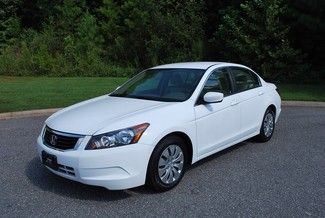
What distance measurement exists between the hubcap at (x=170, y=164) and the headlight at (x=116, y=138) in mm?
456

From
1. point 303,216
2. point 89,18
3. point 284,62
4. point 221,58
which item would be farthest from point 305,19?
point 303,216

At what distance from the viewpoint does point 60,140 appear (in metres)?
5.32

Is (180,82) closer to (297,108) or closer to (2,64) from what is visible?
(297,108)

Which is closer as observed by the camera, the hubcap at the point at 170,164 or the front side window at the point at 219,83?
the hubcap at the point at 170,164

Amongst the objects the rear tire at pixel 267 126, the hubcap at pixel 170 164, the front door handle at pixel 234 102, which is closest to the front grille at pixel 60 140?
the hubcap at pixel 170 164

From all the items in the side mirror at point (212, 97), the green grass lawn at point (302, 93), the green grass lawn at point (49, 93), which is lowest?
the green grass lawn at point (302, 93)

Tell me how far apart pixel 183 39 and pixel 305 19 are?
5754 mm

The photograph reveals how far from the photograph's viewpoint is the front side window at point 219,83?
21.0ft

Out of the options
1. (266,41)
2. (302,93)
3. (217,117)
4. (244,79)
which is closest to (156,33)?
(266,41)

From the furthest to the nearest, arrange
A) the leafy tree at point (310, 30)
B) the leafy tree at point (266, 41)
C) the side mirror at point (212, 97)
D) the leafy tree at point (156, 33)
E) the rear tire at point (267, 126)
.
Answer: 1. the leafy tree at point (156, 33)
2. the leafy tree at point (266, 41)
3. the leafy tree at point (310, 30)
4. the rear tire at point (267, 126)
5. the side mirror at point (212, 97)

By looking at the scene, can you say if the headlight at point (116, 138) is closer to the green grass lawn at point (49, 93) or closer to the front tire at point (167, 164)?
the front tire at point (167, 164)

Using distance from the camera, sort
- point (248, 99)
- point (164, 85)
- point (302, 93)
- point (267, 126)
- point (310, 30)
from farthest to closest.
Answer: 1. point (310, 30)
2. point (302, 93)
3. point (267, 126)
4. point (248, 99)
5. point (164, 85)

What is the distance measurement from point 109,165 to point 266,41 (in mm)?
15091

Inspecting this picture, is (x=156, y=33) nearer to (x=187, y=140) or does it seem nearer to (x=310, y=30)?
(x=310, y=30)
